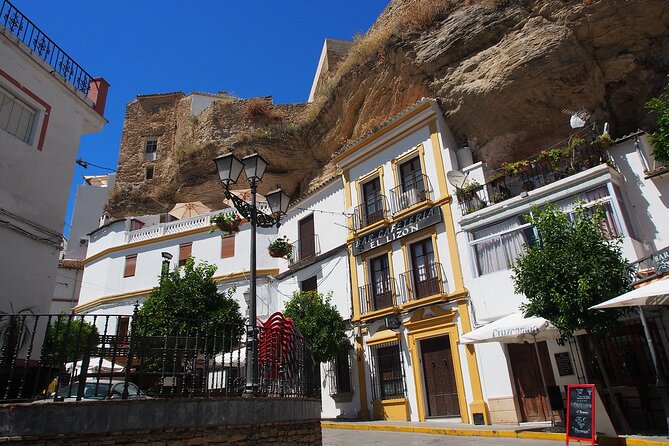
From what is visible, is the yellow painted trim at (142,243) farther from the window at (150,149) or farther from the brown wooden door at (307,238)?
the window at (150,149)

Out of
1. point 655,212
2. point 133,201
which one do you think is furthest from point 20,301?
point 133,201

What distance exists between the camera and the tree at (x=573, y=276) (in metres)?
9.40

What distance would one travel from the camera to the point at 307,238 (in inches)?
845

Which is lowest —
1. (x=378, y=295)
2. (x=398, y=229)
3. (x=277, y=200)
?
(x=378, y=295)

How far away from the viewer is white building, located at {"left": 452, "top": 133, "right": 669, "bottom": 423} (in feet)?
37.3

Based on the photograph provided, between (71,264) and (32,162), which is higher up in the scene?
(71,264)

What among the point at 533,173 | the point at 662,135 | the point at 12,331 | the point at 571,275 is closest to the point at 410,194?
the point at 533,173

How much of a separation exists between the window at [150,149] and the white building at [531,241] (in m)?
26.3

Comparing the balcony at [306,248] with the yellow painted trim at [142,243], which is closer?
the balcony at [306,248]

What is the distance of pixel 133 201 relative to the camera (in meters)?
31.3

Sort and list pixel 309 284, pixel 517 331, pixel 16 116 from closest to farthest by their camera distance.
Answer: pixel 16 116
pixel 517 331
pixel 309 284

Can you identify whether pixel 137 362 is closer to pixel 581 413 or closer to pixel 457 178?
pixel 581 413

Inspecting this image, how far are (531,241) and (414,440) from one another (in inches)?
252

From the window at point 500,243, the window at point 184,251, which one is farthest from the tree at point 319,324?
the window at point 184,251
